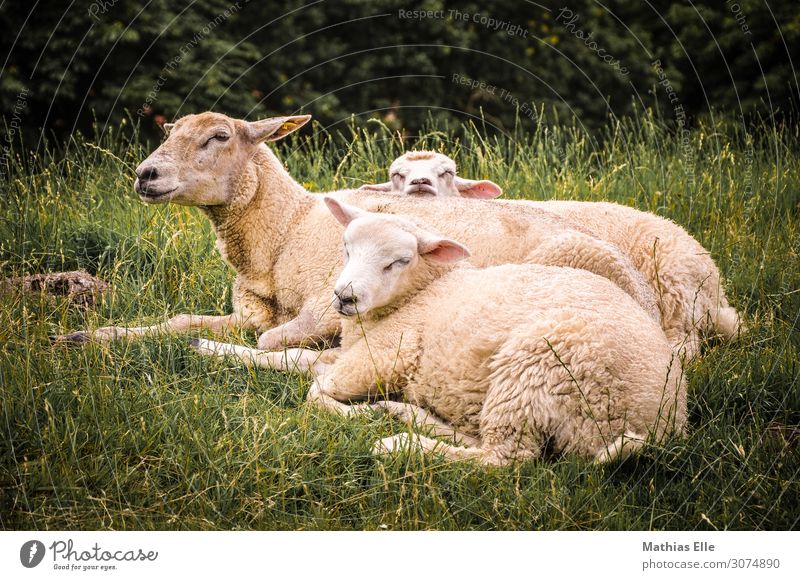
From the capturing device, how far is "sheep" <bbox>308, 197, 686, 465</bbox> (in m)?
4.03

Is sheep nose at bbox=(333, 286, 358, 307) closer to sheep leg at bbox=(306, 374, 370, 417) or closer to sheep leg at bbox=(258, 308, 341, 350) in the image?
sheep leg at bbox=(306, 374, 370, 417)

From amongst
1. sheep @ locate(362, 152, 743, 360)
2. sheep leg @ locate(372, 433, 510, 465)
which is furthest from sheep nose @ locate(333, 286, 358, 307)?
sheep @ locate(362, 152, 743, 360)

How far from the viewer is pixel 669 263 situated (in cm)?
588

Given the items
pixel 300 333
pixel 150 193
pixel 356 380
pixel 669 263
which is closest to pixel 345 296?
pixel 356 380

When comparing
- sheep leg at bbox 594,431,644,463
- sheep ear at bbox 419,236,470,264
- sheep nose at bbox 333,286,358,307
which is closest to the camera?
sheep leg at bbox 594,431,644,463

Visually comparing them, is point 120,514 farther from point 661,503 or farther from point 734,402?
point 734,402

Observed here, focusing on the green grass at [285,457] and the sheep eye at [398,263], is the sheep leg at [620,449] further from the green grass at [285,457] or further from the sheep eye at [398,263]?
the sheep eye at [398,263]

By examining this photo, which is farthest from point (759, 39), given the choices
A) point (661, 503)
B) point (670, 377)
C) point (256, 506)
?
point (256, 506)

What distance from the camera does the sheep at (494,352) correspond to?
13.2ft

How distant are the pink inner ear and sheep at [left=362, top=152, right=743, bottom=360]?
36cm
